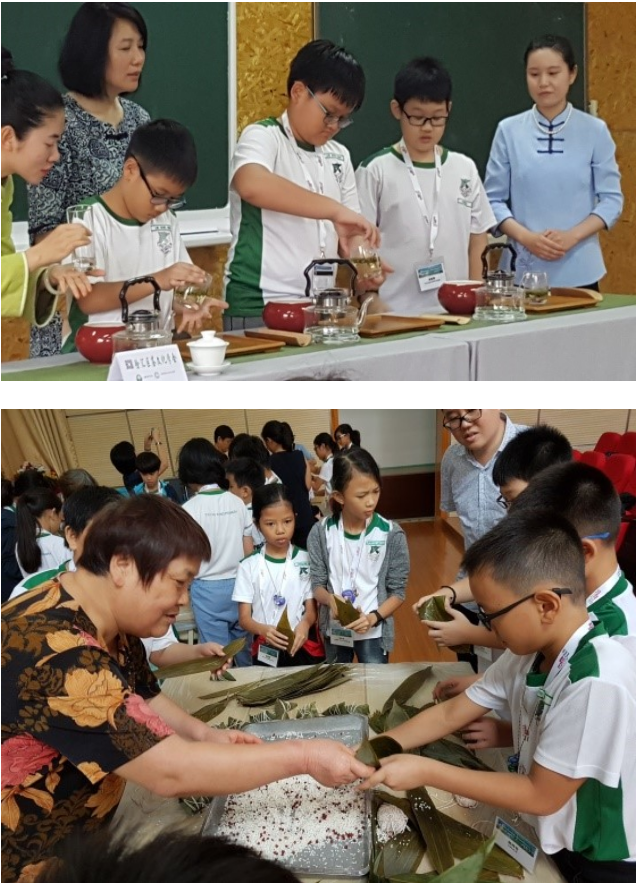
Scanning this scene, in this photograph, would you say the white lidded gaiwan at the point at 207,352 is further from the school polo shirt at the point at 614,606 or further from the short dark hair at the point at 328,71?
the short dark hair at the point at 328,71

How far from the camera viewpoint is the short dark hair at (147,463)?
1545 millimetres

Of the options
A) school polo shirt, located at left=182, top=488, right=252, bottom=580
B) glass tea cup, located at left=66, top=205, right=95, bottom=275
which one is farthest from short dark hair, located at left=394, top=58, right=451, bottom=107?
school polo shirt, located at left=182, top=488, right=252, bottom=580

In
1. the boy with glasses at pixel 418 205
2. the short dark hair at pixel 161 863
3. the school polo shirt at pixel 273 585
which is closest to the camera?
the short dark hair at pixel 161 863

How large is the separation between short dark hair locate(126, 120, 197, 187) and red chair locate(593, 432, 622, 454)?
1076 millimetres

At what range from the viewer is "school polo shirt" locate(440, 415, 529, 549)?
6.01 ft

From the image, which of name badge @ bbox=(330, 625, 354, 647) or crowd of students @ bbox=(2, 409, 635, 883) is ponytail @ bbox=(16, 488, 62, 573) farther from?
name badge @ bbox=(330, 625, 354, 647)

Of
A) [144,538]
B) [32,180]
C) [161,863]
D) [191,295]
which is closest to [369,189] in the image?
[191,295]

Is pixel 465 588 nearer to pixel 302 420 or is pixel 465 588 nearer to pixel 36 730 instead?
pixel 302 420

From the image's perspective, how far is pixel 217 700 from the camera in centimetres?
159

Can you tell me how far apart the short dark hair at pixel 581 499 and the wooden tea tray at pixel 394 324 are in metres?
0.71

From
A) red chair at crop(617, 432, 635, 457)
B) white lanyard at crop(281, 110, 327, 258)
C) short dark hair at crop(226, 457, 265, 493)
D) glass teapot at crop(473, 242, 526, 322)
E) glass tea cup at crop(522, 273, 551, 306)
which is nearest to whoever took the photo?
red chair at crop(617, 432, 635, 457)

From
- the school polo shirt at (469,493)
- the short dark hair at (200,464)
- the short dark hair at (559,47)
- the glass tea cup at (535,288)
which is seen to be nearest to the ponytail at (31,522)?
the short dark hair at (200,464)

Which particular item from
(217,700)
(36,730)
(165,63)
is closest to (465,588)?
(217,700)

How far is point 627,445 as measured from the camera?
150 cm
